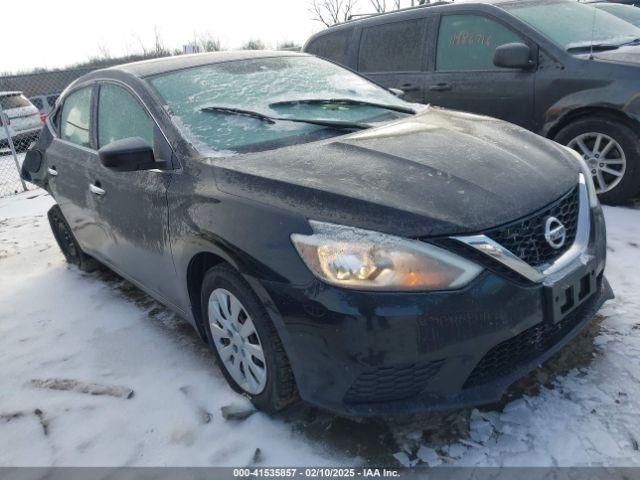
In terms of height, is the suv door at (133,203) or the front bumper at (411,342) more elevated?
the suv door at (133,203)

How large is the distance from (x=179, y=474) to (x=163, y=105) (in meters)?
1.71

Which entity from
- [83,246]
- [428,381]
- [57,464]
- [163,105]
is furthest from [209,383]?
[83,246]

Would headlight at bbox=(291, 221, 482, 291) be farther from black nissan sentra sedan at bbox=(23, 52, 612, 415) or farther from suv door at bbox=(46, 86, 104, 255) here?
suv door at bbox=(46, 86, 104, 255)

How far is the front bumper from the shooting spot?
1.72 m

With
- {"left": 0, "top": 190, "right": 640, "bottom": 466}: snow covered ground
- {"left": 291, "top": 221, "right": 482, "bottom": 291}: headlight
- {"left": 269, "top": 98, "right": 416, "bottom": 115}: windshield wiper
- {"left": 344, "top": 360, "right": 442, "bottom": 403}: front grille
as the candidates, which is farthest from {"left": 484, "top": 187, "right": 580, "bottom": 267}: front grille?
{"left": 269, "top": 98, "right": 416, "bottom": 115}: windshield wiper

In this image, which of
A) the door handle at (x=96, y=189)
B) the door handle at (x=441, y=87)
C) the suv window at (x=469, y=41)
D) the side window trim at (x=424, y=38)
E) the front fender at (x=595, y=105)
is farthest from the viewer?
the side window trim at (x=424, y=38)

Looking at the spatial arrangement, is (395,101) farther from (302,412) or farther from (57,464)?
(57,464)

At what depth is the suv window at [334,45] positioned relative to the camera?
5.79 m

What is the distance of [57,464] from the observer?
2.20m

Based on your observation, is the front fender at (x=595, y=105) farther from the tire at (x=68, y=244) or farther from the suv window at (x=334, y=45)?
the tire at (x=68, y=244)

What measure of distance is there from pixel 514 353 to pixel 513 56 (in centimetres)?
310

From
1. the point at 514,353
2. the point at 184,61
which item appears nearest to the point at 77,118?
the point at 184,61

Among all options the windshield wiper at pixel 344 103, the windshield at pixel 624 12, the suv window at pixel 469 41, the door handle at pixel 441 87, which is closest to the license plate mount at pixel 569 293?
the windshield wiper at pixel 344 103

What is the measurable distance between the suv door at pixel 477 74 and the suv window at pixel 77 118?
120 inches
